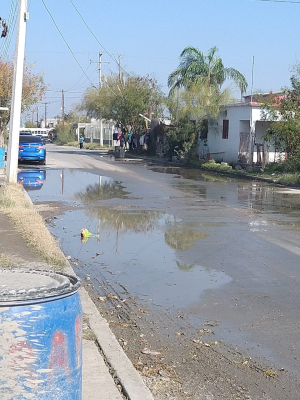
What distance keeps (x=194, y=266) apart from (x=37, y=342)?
606 cm

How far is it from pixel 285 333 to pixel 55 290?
135 inches

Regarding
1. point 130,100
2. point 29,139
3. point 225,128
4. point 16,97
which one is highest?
point 130,100

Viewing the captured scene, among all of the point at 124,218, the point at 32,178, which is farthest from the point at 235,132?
the point at 124,218

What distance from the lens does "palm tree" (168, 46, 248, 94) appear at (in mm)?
42719

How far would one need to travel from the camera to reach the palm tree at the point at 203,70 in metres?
42.7

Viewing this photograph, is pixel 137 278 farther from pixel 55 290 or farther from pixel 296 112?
pixel 296 112

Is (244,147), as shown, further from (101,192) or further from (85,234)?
(85,234)

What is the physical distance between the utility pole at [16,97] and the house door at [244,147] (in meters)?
16.5

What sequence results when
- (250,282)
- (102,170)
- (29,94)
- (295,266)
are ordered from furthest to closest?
(29,94)
(102,170)
(295,266)
(250,282)

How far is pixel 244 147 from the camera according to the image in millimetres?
33156

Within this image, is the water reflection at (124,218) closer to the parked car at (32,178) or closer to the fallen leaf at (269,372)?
A: the parked car at (32,178)

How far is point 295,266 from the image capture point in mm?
9398

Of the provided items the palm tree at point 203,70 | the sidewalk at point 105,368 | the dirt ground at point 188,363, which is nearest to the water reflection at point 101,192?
the dirt ground at point 188,363

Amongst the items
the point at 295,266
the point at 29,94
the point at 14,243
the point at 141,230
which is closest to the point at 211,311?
the point at 295,266
